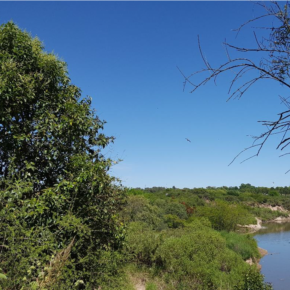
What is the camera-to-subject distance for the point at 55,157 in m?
6.54

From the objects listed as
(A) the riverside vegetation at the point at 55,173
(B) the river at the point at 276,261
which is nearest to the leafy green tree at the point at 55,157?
(A) the riverside vegetation at the point at 55,173

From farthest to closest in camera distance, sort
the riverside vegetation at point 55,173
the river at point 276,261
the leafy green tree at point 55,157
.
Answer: the river at point 276,261
the leafy green tree at point 55,157
the riverside vegetation at point 55,173

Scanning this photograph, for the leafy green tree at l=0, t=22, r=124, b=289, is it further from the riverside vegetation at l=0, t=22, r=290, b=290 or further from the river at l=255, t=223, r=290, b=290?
the river at l=255, t=223, r=290, b=290

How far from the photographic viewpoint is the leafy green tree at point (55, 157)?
5773 mm

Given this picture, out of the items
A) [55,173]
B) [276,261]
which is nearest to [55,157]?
[55,173]

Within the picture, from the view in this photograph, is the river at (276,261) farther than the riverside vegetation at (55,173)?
Yes

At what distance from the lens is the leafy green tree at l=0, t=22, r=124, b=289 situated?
18.9ft

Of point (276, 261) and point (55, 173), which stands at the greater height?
point (55, 173)

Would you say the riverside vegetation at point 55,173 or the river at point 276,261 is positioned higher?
the riverside vegetation at point 55,173

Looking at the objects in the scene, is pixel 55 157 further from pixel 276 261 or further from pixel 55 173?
pixel 276 261

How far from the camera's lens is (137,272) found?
16.7 metres

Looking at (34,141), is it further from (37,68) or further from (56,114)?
(37,68)

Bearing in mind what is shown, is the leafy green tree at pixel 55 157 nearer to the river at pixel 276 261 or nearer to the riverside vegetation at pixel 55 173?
the riverside vegetation at pixel 55 173

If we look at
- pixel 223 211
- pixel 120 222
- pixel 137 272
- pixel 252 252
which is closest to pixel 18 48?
pixel 120 222
